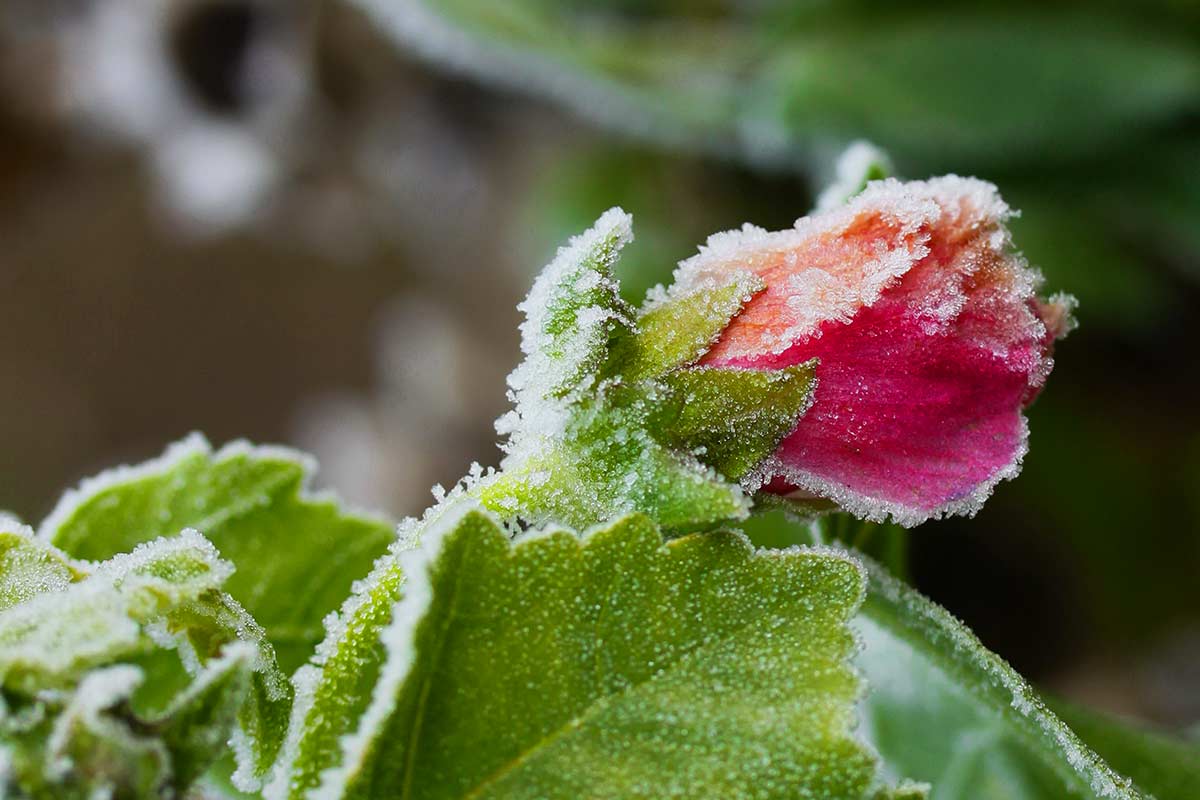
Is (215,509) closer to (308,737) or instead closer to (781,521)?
(308,737)

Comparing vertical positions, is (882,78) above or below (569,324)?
above

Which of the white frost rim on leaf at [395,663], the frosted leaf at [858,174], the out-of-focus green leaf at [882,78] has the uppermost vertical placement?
the out-of-focus green leaf at [882,78]

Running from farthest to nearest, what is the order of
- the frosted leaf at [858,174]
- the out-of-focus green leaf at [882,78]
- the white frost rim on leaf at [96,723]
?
the out-of-focus green leaf at [882,78], the frosted leaf at [858,174], the white frost rim on leaf at [96,723]

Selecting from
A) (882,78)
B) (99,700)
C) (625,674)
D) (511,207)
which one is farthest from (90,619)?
(511,207)

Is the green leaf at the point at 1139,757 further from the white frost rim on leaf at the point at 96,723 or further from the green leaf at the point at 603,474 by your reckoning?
the white frost rim on leaf at the point at 96,723

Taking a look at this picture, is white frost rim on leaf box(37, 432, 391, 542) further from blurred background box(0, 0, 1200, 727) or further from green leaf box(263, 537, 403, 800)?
blurred background box(0, 0, 1200, 727)

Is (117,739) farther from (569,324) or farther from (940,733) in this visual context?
(940,733)

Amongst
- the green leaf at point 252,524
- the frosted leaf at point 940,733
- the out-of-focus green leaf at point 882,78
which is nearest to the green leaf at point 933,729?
the frosted leaf at point 940,733
